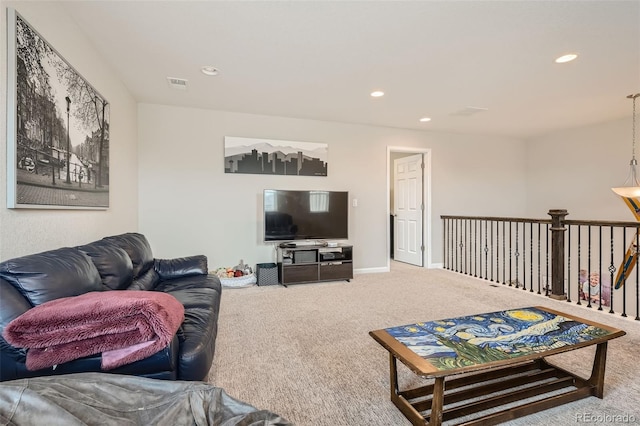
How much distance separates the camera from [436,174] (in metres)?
5.46

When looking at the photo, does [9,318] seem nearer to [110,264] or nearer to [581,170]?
[110,264]

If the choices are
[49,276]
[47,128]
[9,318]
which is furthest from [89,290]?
[47,128]

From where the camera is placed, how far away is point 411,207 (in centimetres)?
579

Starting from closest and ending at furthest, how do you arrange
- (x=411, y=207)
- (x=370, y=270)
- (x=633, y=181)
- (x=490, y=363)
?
(x=490, y=363)
(x=633, y=181)
(x=370, y=270)
(x=411, y=207)

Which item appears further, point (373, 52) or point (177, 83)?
point (177, 83)

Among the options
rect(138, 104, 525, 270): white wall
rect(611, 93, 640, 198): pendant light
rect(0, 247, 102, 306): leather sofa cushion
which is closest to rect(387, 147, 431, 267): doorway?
rect(138, 104, 525, 270): white wall

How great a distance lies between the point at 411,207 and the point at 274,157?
2.77 m

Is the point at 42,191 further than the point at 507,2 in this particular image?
No

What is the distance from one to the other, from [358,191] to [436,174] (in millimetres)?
1541

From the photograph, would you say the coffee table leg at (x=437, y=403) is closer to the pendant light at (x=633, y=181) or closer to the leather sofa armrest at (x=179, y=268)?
the leather sofa armrest at (x=179, y=268)

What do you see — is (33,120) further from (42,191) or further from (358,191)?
(358,191)

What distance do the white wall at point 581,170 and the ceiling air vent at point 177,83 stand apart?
20.0ft

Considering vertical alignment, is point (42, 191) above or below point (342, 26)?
below

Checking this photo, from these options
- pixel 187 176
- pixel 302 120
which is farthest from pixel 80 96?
pixel 302 120
